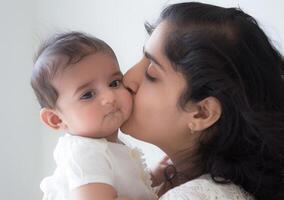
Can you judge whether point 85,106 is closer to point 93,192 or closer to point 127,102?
point 127,102

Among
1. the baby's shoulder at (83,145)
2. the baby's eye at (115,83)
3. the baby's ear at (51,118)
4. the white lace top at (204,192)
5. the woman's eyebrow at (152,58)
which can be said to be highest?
the woman's eyebrow at (152,58)

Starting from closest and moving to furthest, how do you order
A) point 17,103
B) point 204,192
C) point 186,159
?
point 204,192 < point 186,159 < point 17,103

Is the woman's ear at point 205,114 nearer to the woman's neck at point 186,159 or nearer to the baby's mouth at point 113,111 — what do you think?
the woman's neck at point 186,159

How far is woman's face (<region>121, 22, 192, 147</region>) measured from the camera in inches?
37.7

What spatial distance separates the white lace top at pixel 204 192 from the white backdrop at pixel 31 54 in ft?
2.86

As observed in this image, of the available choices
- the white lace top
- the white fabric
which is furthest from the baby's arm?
the white lace top

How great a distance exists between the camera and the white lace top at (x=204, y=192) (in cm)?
84

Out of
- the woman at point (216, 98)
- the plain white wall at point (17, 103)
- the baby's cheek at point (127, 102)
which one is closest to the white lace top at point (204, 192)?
the woman at point (216, 98)

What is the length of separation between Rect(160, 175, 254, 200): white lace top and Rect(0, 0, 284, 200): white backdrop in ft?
2.86

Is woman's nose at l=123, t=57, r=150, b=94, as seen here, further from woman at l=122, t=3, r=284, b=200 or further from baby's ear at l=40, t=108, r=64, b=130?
baby's ear at l=40, t=108, r=64, b=130

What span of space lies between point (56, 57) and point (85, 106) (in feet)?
0.43

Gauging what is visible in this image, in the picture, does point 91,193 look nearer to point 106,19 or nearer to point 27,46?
point 106,19

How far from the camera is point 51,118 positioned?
3.41 feet

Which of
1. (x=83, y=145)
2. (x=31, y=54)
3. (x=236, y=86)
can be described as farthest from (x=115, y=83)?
(x=31, y=54)
